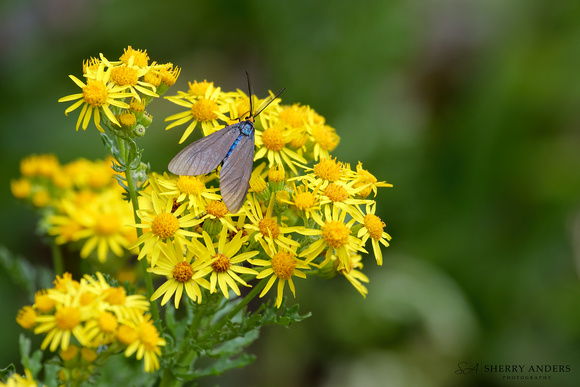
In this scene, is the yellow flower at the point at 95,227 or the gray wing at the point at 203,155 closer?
the gray wing at the point at 203,155

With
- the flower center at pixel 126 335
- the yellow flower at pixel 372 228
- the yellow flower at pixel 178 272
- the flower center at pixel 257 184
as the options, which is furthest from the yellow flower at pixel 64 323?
the yellow flower at pixel 372 228

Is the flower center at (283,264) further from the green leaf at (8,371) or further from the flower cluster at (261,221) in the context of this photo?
the green leaf at (8,371)

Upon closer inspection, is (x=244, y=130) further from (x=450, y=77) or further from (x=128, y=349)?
(x=450, y=77)

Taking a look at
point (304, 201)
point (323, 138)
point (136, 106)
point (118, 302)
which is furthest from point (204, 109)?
point (118, 302)

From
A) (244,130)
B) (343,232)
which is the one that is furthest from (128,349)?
(244,130)

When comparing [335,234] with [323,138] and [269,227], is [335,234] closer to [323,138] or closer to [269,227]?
[269,227]

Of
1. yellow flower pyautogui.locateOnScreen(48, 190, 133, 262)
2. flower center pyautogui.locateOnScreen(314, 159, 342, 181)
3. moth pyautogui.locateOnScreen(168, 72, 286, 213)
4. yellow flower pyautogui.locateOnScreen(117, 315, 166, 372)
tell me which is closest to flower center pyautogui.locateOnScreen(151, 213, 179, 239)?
moth pyautogui.locateOnScreen(168, 72, 286, 213)

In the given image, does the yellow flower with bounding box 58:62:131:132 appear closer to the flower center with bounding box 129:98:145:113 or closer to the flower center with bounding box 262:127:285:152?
the flower center with bounding box 129:98:145:113
